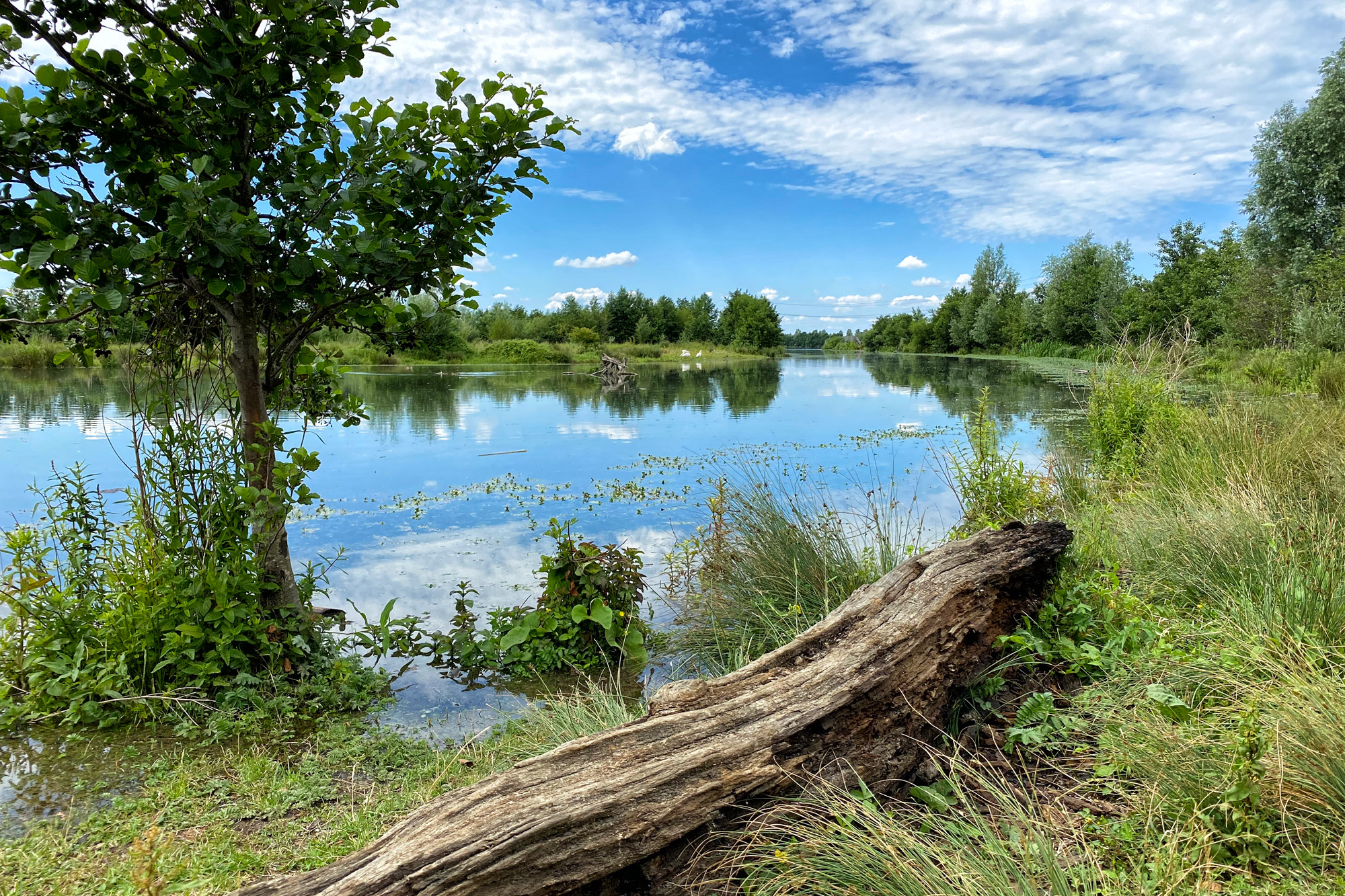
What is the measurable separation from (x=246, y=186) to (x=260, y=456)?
4.80 ft

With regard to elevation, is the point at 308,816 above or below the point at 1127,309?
below

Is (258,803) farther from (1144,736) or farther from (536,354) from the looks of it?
(536,354)

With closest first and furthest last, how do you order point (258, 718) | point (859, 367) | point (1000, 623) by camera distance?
1. point (1000, 623)
2. point (258, 718)
3. point (859, 367)

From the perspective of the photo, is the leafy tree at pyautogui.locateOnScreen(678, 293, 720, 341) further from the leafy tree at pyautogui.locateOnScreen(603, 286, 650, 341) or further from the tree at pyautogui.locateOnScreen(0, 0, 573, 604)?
the tree at pyautogui.locateOnScreen(0, 0, 573, 604)

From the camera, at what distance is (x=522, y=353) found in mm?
51156

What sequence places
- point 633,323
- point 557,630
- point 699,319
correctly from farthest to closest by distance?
1. point 699,319
2. point 633,323
3. point 557,630

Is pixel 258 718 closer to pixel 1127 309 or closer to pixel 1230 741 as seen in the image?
pixel 1230 741

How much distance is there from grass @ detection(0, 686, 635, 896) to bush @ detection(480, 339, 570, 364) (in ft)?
155

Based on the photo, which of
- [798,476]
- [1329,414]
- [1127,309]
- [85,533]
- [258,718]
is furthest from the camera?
[1127,309]

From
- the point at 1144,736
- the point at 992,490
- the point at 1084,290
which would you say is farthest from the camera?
the point at 1084,290

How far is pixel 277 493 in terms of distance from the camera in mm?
3680

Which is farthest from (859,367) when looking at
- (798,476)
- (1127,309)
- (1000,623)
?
(1000,623)

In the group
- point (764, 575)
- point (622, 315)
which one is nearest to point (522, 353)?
point (622, 315)

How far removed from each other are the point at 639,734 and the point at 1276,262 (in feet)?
110
